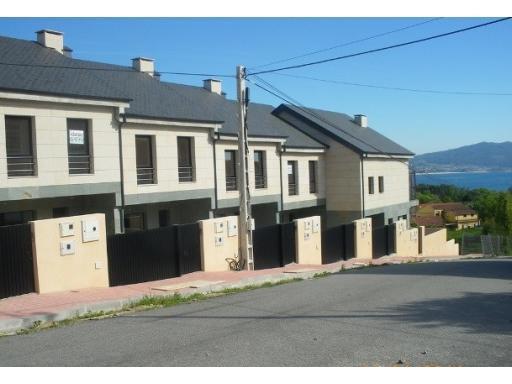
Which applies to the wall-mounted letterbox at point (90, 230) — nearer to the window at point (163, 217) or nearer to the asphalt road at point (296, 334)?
the asphalt road at point (296, 334)

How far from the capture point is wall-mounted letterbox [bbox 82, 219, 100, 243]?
12328 millimetres

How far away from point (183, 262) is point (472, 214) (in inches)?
3692

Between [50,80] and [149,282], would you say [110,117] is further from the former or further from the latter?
[149,282]

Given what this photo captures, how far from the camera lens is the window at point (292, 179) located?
93.8 feet

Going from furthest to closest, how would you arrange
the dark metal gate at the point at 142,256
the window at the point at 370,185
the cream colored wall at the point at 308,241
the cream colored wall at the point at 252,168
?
the window at the point at 370,185 → the cream colored wall at the point at 252,168 → the cream colored wall at the point at 308,241 → the dark metal gate at the point at 142,256

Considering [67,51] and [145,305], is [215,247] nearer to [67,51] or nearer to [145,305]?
[145,305]

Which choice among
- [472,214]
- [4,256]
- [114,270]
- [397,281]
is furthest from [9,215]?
[472,214]

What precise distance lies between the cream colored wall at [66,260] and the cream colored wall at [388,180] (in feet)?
68.5

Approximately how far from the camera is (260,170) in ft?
86.1

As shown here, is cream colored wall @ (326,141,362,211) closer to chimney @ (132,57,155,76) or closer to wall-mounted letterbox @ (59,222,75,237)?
chimney @ (132,57,155,76)

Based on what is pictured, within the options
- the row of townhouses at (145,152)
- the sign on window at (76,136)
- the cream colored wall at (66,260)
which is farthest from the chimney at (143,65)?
the cream colored wall at (66,260)

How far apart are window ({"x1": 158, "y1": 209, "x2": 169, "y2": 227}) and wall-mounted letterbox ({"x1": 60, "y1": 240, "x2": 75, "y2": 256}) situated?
1043cm

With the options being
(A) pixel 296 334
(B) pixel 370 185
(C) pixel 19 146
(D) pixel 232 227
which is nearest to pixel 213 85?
(B) pixel 370 185

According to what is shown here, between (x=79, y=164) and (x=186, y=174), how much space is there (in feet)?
16.9
